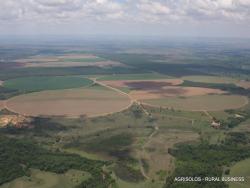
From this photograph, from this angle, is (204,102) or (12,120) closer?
(12,120)

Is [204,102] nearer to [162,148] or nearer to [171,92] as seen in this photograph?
[171,92]

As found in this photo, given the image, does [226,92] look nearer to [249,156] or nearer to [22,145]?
[249,156]

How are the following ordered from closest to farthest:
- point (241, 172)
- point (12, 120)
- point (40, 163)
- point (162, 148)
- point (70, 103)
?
point (241, 172) < point (40, 163) < point (162, 148) < point (12, 120) < point (70, 103)

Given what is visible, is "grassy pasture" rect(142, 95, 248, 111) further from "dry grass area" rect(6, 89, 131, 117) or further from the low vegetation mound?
the low vegetation mound

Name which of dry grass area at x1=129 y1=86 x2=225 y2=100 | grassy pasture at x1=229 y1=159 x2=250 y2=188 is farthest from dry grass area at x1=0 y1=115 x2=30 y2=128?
grassy pasture at x1=229 y1=159 x2=250 y2=188

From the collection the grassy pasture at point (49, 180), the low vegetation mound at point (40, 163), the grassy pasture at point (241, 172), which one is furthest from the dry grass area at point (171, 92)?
the grassy pasture at point (49, 180)

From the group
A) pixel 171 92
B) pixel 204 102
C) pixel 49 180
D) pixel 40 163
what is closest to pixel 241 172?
pixel 49 180

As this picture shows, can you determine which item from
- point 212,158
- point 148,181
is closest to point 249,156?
point 212,158

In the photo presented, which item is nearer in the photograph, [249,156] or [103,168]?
[103,168]
